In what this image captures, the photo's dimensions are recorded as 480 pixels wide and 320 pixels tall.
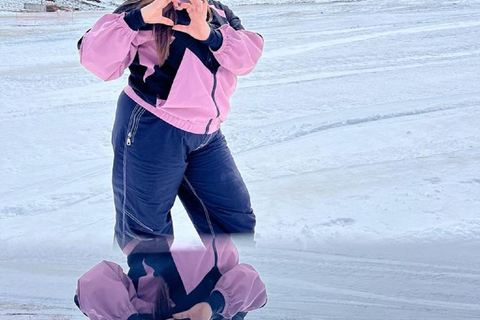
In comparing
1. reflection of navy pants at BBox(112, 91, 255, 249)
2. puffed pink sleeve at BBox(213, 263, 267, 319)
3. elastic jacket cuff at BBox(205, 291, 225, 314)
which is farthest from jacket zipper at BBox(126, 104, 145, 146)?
elastic jacket cuff at BBox(205, 291, 225, 314)

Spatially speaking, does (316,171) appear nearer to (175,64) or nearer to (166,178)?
(166,178)

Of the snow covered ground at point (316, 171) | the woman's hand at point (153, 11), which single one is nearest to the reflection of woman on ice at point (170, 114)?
the woman's hand at point (153, 11)

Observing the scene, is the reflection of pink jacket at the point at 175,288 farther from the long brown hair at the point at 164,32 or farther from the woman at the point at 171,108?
the long brown hair at the point at 164,32

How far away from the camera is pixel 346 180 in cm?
342

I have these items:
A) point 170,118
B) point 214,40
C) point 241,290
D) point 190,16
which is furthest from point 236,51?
point 241,290

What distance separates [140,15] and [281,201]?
1.39 metres

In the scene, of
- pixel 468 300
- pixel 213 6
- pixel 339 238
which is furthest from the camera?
pixel 339 238

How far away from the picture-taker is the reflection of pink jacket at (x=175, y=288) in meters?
1.47

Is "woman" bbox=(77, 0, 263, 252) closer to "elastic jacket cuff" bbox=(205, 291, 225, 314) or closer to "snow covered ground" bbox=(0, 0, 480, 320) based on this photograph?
"snow covered ground" bbox=(0, 0, 480, 320)

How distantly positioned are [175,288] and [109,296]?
0.15m

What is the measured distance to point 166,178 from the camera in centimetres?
228

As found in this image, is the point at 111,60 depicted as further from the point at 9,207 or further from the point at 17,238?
the point at 9,207

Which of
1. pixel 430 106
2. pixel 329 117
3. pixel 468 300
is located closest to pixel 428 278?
pixel 468 300

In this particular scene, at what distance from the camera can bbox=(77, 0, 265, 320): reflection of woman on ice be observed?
205 cm
